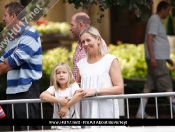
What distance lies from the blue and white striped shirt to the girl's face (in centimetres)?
64

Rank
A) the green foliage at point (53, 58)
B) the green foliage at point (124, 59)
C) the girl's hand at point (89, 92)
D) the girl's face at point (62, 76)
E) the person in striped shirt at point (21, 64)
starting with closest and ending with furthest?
1. the girl's hand at point (89, 92)
2. the girl's face at point (62, 76)
3. the person in striped shirt at point (21, 64)
4. the green foliage at point (53, 58)
5. the green foliage at point (124, 59)

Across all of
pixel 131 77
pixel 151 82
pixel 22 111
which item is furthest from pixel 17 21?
pixel 131 77

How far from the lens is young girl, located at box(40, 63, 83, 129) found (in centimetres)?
662

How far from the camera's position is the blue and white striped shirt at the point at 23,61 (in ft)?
24.1

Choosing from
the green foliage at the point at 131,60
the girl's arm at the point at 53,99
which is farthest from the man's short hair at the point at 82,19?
the green foliage at the point at 131,60

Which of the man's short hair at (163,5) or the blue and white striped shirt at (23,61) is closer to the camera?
the blue and white striped shirt at (23,61)

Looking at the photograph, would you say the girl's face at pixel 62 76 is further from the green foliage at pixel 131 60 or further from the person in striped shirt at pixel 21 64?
the green foliage at pixel 131 60

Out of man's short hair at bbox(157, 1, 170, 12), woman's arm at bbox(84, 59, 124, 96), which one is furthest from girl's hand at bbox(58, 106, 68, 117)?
man's short hair at bbox(157, 1, 170, 12)

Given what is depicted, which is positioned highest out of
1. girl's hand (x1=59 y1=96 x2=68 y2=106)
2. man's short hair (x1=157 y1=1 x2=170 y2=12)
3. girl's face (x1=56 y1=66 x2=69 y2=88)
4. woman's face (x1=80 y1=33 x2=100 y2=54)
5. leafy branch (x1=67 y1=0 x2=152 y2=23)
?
man's short hair (x1=157 y1=1 x2=170 y2=12)

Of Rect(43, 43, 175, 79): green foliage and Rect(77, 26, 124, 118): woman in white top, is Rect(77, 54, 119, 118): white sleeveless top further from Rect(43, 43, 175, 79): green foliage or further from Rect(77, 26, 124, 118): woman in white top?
Rect(43, 43, 175, 79): green foliage

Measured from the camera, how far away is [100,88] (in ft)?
21.7

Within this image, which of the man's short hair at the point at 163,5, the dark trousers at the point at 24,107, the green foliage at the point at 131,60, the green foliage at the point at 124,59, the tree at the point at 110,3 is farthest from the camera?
the green foliage at the point at 131,60

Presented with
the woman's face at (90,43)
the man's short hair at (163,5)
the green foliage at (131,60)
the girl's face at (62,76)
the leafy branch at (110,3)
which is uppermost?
the man's short hair at (163,5)

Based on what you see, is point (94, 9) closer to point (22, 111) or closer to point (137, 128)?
point (22, 111)
